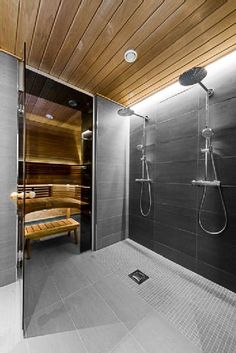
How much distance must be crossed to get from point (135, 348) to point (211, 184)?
4.99 ft

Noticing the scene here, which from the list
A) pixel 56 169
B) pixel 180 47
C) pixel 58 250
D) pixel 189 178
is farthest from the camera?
pixel 56 169

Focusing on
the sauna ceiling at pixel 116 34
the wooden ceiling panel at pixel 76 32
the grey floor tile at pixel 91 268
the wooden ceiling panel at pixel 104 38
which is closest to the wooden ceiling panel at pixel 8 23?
the sauna ceiling at pixel 116 34

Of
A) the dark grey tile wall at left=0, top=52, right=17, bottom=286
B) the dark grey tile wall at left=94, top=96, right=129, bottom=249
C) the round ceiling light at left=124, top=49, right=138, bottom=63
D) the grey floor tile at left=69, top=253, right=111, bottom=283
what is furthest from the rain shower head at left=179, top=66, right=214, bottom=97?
the grey floor tile at left=69, top=253, right=111, bottom=283

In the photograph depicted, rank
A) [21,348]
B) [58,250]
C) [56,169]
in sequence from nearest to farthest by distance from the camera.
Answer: [21,348], [58,250], [56,169]

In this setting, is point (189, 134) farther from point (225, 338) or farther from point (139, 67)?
point (225, 338)

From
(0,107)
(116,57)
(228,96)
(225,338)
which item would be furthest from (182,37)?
(225,338)

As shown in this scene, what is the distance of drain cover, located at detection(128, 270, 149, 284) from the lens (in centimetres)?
170

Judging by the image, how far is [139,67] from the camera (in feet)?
5.63

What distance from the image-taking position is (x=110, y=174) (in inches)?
98.6

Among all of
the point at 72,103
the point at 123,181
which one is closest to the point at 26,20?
the point at 72,103

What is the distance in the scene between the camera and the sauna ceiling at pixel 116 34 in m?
1.12

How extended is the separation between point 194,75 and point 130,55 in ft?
2.20

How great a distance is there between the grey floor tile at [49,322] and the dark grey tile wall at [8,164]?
60 cm

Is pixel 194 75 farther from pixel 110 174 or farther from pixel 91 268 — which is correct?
pixel 91 268
